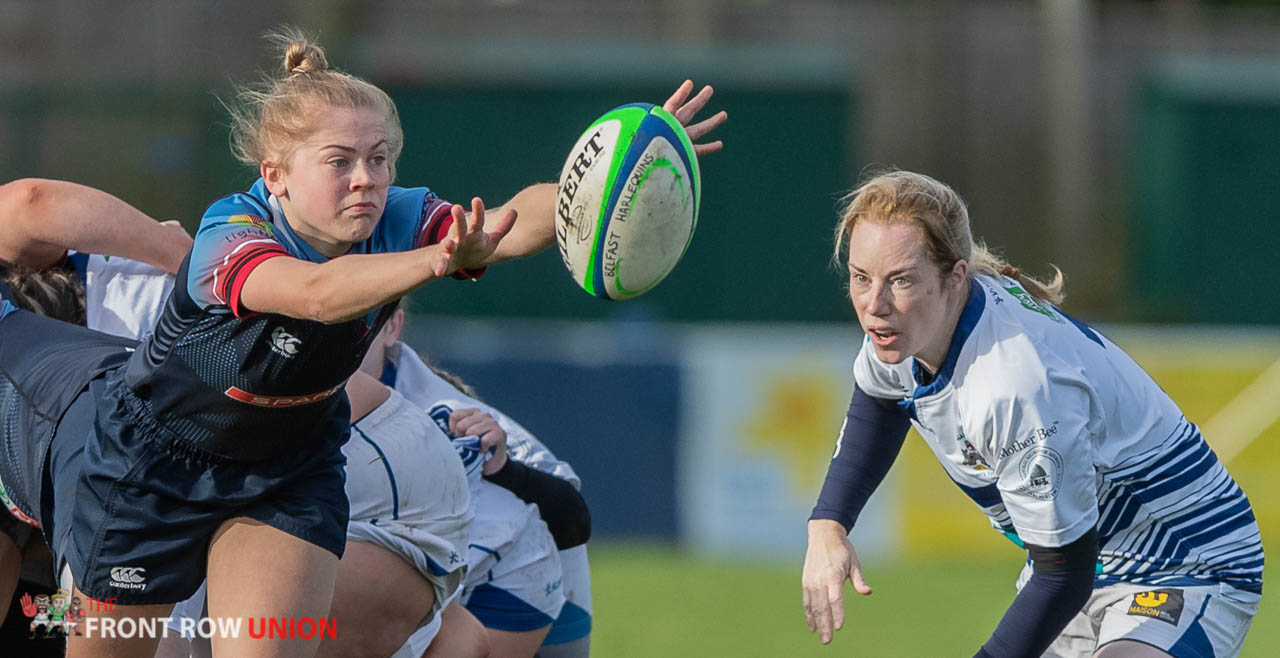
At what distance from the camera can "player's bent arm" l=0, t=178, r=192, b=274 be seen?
4.05m

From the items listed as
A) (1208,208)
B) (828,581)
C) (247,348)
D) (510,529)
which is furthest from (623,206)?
(1208,208)

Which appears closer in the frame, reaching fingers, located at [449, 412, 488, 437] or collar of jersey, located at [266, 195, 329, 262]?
collar of jersey, located at [266, 195, 329, 262]

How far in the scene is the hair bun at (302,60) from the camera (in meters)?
3.62

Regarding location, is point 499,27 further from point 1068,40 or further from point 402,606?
point 402,606

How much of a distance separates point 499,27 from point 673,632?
12323mm

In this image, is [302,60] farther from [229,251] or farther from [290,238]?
[229,251]

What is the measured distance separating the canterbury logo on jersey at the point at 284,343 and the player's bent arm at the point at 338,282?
0.66 ft

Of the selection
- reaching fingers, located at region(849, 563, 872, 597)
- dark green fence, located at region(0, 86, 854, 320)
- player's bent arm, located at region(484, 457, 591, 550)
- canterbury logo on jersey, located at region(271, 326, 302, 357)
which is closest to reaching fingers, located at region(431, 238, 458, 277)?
canterbury logo on jersey, located at region(271, 326, 302, 357)

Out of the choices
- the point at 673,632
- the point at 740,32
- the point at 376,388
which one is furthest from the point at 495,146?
the point at 376,388

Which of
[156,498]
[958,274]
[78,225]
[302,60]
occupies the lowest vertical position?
[156,498]

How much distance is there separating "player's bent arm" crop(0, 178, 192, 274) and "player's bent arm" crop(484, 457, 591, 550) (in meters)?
1.17

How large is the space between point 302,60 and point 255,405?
831 millimetres

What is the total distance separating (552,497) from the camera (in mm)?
4754

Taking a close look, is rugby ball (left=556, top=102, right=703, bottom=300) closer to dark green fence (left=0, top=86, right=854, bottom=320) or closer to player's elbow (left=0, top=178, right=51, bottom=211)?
player's elbow (left=0, top=178, right=51, bottom=211)
